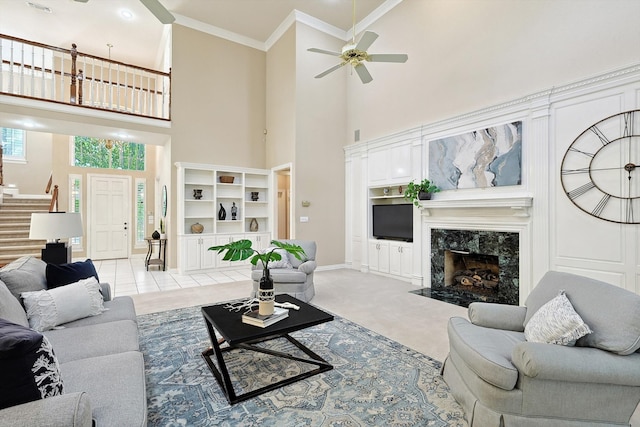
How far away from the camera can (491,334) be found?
6.79ft

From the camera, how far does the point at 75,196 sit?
8.23 meters

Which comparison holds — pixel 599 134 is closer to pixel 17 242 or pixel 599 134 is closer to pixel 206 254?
pixel 206 254

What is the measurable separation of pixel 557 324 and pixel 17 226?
9.82 m

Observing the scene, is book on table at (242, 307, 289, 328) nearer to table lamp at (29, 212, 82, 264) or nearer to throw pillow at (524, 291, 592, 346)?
throw pillow at (524, 291, 592, 346)

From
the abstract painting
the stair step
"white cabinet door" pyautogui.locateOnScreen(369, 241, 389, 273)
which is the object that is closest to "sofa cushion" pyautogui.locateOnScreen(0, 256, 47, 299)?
"white cabinet door" pyautogui.locateOnScreen(369, 241, 389, 273)

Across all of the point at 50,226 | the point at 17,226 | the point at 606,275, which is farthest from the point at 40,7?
the point at 606,275

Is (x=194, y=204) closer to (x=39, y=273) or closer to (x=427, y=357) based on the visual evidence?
(x=39, y=273)

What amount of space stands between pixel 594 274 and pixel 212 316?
4270 mm

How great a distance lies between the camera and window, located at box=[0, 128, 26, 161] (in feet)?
28.0

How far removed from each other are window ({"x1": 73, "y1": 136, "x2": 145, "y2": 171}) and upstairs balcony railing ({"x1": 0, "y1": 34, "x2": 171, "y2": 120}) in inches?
47.5

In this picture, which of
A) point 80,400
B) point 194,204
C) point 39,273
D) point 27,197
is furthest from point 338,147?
point 27,197

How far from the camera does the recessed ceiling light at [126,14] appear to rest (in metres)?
6.56

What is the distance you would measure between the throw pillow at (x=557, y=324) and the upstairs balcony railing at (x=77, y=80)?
23.4ft

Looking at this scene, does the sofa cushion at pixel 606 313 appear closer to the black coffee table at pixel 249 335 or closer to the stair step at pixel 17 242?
the black coffee table at pixel 249 335
